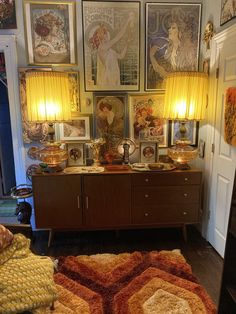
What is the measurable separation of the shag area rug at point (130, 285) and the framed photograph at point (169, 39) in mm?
1740

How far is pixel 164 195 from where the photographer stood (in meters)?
2.56

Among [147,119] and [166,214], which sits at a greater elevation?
[147,119]

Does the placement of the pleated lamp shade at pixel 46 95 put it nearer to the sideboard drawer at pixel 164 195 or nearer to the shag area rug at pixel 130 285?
the sideboard drawer at pixel 164 195

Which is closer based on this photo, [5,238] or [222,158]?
[5,238]

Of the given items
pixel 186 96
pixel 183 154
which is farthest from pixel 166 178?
pixel 186 96

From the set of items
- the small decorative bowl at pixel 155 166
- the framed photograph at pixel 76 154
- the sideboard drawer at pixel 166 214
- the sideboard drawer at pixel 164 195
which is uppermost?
the framed photograph at pixel 76 154

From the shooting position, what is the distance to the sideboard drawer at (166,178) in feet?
8.25

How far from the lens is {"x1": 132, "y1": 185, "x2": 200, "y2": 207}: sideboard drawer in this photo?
2541 millimetres

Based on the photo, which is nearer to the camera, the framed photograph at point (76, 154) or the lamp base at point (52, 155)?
the lamp base at point (52, 155)

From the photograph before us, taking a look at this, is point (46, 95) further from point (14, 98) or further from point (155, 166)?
point (155, 166)

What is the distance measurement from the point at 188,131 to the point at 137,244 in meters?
1.33

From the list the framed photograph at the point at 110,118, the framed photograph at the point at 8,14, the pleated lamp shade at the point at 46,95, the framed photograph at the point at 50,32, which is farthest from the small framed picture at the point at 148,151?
the framed photograph at the point at 8,14

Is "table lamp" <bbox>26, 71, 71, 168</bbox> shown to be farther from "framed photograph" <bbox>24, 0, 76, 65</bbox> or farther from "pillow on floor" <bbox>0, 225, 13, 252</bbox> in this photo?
"pillow on floor" <bbox>0, 225, 13, 252</bbox>

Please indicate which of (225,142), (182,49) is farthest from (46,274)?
(182,49)
